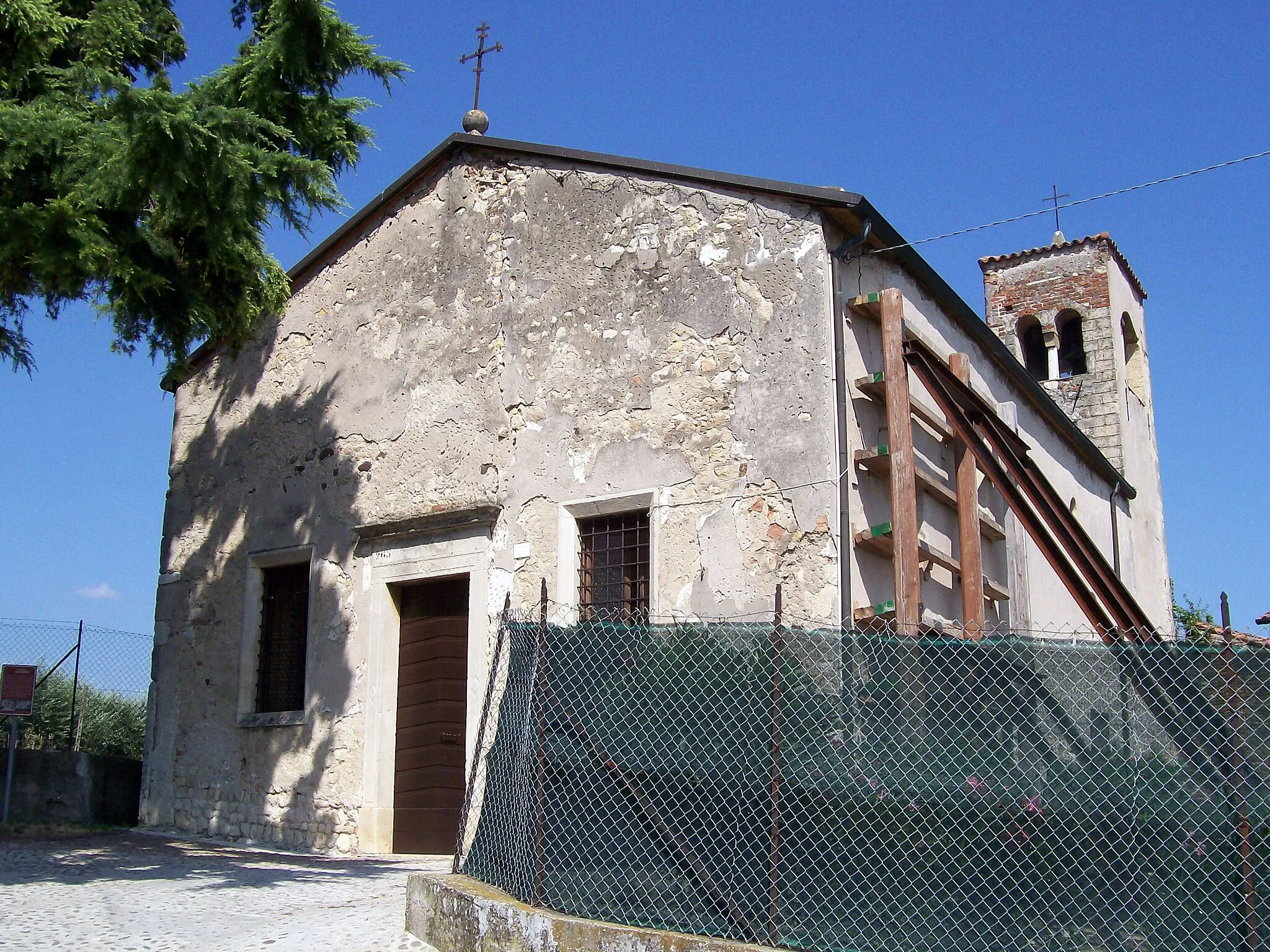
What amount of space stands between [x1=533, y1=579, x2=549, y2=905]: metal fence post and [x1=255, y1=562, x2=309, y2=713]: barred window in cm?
600

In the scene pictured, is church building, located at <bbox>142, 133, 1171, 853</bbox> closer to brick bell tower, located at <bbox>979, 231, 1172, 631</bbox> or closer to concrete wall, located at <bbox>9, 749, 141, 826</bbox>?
concrete wall, located at <bbox>9, 749, 141, 826</bbox>

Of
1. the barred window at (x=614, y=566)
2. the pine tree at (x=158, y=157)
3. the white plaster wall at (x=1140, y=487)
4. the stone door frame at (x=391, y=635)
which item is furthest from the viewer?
the white plaster wall at (x=1140, y=487)

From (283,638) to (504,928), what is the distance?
677cm

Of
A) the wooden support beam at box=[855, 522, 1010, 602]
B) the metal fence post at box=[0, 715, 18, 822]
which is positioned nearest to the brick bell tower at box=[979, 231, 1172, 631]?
the wooden support beam at box=[855, 522, 1010, 602]

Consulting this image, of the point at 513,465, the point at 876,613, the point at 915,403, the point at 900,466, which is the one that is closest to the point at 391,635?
the point at 513,465

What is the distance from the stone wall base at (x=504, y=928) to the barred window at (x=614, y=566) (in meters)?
3.43

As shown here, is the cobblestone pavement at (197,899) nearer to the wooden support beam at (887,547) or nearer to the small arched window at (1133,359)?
the wooden support beam at (887,547)

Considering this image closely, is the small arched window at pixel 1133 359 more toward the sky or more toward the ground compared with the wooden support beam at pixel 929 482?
more toward the sky

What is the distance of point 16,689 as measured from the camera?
474 inches

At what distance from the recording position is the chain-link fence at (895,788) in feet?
16.6

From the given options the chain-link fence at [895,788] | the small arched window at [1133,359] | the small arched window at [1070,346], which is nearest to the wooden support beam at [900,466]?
the chain-link fence at [895,788]

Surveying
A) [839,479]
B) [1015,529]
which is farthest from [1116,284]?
[839,479]

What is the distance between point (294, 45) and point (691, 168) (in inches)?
130

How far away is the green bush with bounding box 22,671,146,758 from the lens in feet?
48.5
